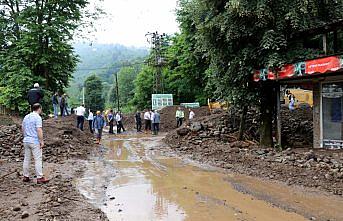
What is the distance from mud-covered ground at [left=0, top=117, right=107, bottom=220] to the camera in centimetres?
738

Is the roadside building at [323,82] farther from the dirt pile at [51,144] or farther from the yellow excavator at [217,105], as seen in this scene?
the dirt pile at [51,144]

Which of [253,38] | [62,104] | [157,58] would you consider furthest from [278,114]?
[157,58]

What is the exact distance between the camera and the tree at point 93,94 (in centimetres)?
8762

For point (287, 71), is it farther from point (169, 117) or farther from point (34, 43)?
point (169, 117)

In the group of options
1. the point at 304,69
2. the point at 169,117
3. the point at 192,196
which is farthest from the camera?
the point at 169,117

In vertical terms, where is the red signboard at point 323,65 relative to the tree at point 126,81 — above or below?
below

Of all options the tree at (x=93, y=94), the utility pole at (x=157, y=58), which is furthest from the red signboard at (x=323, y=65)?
the tree at (x=93, y=94)

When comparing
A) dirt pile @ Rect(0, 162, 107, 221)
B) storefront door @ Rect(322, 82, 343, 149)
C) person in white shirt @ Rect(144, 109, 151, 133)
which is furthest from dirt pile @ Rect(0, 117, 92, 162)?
person in white shirt @ Rect(144, 109, 151, 133)

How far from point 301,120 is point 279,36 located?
30.2ft

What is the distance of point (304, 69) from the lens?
14727 millimetres

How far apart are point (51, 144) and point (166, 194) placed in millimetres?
8508

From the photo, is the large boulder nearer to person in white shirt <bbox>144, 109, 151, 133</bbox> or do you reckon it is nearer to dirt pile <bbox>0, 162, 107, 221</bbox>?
person in white shirt <bbox>144, 109, 151, 133</bbox>

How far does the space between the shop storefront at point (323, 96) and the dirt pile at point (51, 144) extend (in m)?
8.60

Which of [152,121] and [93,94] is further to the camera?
[93,94]
